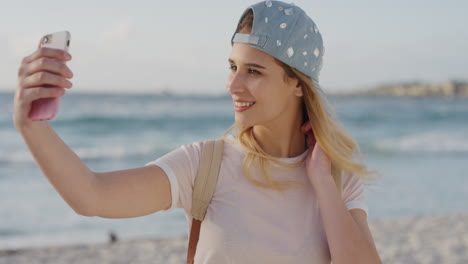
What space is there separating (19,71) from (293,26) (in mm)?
1226

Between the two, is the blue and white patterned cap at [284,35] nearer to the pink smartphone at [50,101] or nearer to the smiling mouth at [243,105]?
the smiling mouth at [243,105]

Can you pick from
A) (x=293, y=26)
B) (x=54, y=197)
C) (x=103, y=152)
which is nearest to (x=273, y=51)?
(x=293, y=26)

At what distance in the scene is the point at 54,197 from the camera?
9211mm

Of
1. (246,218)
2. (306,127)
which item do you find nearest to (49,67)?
(246,218)

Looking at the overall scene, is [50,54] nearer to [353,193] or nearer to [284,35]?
[284,35]

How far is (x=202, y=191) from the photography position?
2242mm

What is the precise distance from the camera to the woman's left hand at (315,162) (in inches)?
92.3

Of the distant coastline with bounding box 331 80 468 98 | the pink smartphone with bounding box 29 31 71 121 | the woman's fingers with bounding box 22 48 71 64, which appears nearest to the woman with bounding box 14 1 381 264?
the pink smartphone with bounding box 29 31 71 121

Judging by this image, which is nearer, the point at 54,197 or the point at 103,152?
the point at 54,197

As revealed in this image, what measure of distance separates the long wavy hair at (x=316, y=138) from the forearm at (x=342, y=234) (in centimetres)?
16

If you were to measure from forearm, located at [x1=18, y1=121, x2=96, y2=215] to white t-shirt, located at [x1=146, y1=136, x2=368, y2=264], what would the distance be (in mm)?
390

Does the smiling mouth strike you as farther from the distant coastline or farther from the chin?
the distant coastline

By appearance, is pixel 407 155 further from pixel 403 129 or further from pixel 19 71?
pixel 19 71

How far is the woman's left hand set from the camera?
2344 mm
